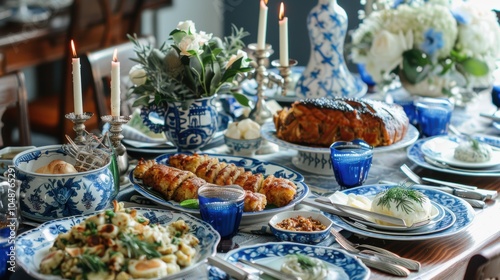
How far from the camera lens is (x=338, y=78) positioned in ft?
8.29

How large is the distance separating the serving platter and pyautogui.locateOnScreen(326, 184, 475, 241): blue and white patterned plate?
0.16m

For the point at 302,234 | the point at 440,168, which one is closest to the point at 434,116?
the point at 440,168

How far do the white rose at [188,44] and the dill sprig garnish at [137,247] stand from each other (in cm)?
72

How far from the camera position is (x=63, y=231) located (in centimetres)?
159

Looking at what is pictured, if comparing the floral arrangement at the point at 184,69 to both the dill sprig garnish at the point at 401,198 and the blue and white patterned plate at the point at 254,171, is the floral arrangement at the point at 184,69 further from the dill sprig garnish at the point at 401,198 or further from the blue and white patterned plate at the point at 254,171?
the dill sprig garnish at the point at 401,198

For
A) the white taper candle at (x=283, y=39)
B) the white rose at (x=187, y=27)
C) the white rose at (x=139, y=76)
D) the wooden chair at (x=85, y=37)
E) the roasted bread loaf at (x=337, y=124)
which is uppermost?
the white rose at (x=187, y=27)

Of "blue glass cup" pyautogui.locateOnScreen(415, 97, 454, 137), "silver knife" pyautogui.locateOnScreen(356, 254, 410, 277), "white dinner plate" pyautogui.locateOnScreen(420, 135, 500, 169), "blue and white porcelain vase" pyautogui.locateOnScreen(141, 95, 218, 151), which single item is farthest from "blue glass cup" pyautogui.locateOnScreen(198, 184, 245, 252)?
"blue glass cup" pyautogui.locateOnScreen(415, 97, 454, 137)

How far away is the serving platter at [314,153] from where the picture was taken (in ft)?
6.77

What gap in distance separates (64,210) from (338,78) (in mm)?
1097

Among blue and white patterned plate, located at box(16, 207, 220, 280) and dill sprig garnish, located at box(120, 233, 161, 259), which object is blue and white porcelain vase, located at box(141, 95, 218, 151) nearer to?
blue and white patterned plate, located at box(16, 207, 220, 280)

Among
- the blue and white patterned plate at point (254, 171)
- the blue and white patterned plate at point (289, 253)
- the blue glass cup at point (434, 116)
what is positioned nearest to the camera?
the blue and white patterned plate at point (289, 253)

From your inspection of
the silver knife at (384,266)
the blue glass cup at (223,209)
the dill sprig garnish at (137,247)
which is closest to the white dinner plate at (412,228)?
the silver knife at (384,266)

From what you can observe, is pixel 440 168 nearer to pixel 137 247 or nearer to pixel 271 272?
pixel 271 272

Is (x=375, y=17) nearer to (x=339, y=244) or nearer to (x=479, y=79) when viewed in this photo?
(x=479, y=79)
